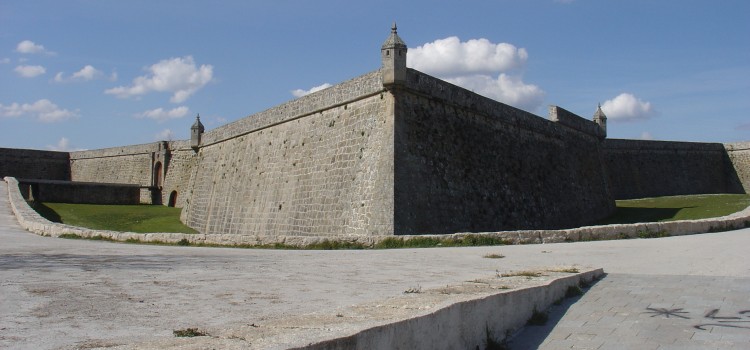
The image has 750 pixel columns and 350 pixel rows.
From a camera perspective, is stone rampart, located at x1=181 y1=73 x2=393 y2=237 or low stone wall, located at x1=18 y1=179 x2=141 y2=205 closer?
stone rampart, located at x1=181 y1=73 x2=393 y2=237

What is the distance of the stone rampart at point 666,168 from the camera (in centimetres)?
4191

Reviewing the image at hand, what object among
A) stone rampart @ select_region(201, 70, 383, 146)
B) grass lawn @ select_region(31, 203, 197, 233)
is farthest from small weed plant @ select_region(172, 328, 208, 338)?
grass lawn @ select_region(31, 203, 197, 233)

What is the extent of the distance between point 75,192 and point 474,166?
28.8 metres

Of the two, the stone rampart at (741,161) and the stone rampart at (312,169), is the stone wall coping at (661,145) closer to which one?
the stone rampart at (741,161)

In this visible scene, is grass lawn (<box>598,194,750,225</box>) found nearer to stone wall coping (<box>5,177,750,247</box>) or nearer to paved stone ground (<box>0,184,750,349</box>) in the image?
stone wall coping (<box>5,177,750,247</box>)

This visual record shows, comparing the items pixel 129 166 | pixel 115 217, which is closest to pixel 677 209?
pixel 115 217

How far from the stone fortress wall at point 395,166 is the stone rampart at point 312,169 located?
0.05 meters

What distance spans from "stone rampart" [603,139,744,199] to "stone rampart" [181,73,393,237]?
25.9 meters

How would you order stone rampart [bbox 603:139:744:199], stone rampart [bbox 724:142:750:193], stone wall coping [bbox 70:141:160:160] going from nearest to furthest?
stone rampart [bbox 603:139:744:199] < stone wall coping [bbox 70:141:160:160] < stone rampart [bbox 724:142:750:193]

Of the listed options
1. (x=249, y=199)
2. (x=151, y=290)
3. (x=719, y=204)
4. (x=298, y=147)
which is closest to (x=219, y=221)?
(x=249, y=199)

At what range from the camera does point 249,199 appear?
79.8 feet

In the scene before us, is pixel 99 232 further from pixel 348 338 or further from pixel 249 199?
pixel 348 338

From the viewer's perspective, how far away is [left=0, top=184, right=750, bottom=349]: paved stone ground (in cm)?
430

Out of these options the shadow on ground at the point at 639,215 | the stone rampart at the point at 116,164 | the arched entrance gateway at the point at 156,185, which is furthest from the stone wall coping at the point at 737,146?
the stone rampart at the point at 116,164
